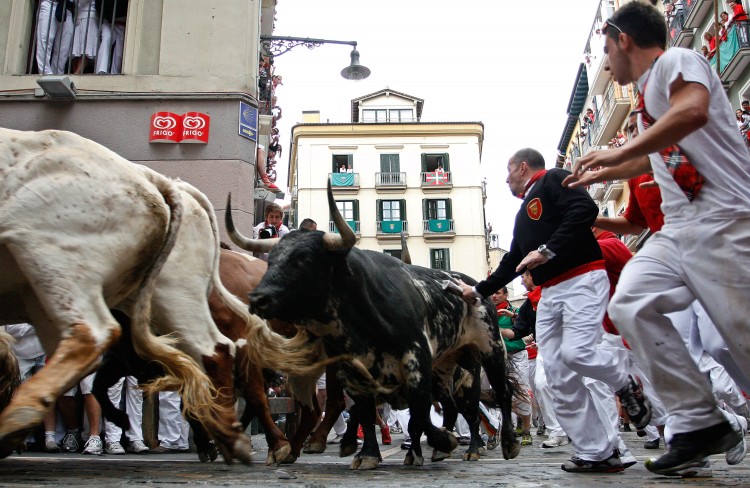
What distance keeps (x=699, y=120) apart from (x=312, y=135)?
48.7 metres

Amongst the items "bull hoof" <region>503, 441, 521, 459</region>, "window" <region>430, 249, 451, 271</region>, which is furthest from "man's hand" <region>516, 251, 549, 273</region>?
"window" <region>430, 249, 451, 271</region>

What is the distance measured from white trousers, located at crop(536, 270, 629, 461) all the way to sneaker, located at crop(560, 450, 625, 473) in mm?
31

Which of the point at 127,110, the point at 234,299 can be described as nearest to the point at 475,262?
the point at 127,110

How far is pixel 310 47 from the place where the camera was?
44.6 ft

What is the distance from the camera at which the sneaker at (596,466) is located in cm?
438

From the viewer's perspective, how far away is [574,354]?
4.55 m

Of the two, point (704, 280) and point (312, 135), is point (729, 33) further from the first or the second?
point (312, 135)

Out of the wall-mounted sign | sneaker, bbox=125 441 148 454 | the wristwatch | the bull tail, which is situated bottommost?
sneaker, bbox=125 441 148 454

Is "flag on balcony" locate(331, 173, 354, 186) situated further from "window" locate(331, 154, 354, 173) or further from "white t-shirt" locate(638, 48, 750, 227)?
"white t-shirt" locate(638, 48, 750, 227)

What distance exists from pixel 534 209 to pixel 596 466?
1.78m

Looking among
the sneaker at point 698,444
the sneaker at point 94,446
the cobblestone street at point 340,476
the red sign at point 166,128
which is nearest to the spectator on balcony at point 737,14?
the red sign at point 166,128

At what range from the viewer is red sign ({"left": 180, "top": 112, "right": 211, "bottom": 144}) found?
384 inches

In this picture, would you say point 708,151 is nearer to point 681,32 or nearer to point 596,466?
point 596,466

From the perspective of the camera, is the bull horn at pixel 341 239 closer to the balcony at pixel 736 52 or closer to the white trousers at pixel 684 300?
the white trousers at pixel 684 300
